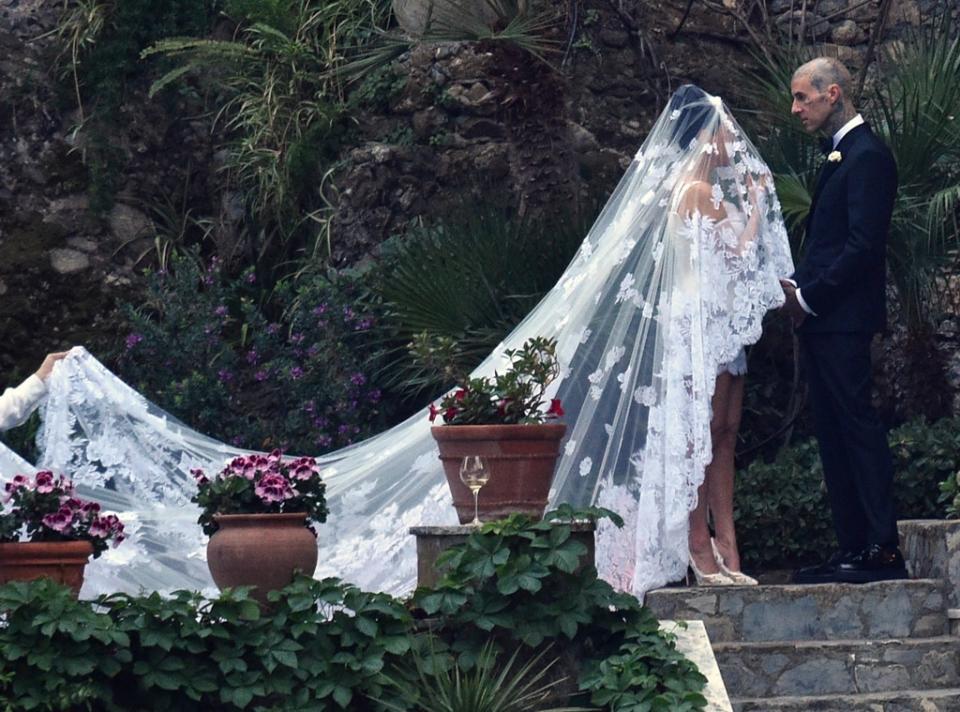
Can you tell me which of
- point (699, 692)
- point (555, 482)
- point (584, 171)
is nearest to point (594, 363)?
point (555, 482)

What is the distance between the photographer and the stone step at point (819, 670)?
620 cm

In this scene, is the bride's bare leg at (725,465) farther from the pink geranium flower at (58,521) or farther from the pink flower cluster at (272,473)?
the pink geranium flower at (58,521)

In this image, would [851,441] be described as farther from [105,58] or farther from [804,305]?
[105,58]

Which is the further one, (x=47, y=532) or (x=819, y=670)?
(x=819, y=670)

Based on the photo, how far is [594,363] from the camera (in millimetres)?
6871

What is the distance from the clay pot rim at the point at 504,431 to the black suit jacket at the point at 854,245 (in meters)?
1.34

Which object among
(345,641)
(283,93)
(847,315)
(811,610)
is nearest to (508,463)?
(345,641)

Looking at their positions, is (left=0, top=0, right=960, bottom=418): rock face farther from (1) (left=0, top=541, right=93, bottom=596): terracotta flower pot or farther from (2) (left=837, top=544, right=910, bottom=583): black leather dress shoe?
(1) (left=0, top=541, right=93, bottom=596): terracotta flower pot

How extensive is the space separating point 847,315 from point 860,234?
0.32 meters

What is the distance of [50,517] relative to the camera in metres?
5.77

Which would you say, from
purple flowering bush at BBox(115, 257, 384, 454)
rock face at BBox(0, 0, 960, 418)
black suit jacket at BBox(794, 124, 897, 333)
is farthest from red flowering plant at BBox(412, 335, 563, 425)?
rock face at BBox(0, 0, 960, 418)

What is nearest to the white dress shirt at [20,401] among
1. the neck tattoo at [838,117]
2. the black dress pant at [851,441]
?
the black dress pant at [851,441]

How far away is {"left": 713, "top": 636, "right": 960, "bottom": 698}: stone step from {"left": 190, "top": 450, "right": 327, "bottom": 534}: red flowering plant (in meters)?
1.58

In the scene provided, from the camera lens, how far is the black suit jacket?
6.71m
